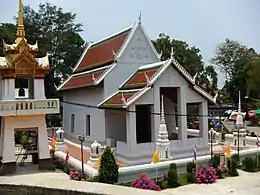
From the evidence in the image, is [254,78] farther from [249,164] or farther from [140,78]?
[249,164]

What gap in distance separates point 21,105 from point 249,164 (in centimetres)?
814

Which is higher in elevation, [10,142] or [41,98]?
[41,98]

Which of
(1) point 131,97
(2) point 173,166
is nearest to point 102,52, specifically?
(1) point 131,97

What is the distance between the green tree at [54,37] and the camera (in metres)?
35.5

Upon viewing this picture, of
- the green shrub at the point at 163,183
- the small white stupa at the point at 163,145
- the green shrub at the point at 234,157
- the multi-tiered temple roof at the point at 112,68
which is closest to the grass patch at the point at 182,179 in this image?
the green shrub at the point at 163,183

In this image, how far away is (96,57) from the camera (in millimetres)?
20578

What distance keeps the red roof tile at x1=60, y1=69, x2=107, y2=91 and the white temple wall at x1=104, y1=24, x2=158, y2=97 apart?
89 centimetres

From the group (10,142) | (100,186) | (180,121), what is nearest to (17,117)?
(10,142)

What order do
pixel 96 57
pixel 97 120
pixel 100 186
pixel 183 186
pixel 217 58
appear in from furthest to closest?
pixel 217 58, pixel 96 57, pixel 97 120, pixel 183 186, pixel 100 186

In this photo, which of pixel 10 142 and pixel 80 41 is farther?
pixel 80 41

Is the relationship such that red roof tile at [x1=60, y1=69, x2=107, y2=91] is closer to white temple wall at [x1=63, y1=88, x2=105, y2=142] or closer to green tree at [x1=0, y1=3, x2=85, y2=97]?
white temple wall at [x1=63, y1=88, x2=105, y2=142]

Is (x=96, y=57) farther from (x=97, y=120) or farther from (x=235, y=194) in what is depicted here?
(x=235, y=194)

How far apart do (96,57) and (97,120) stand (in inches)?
169

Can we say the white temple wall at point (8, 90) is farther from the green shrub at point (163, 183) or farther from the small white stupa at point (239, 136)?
the small white stupa at point (239, 136)
